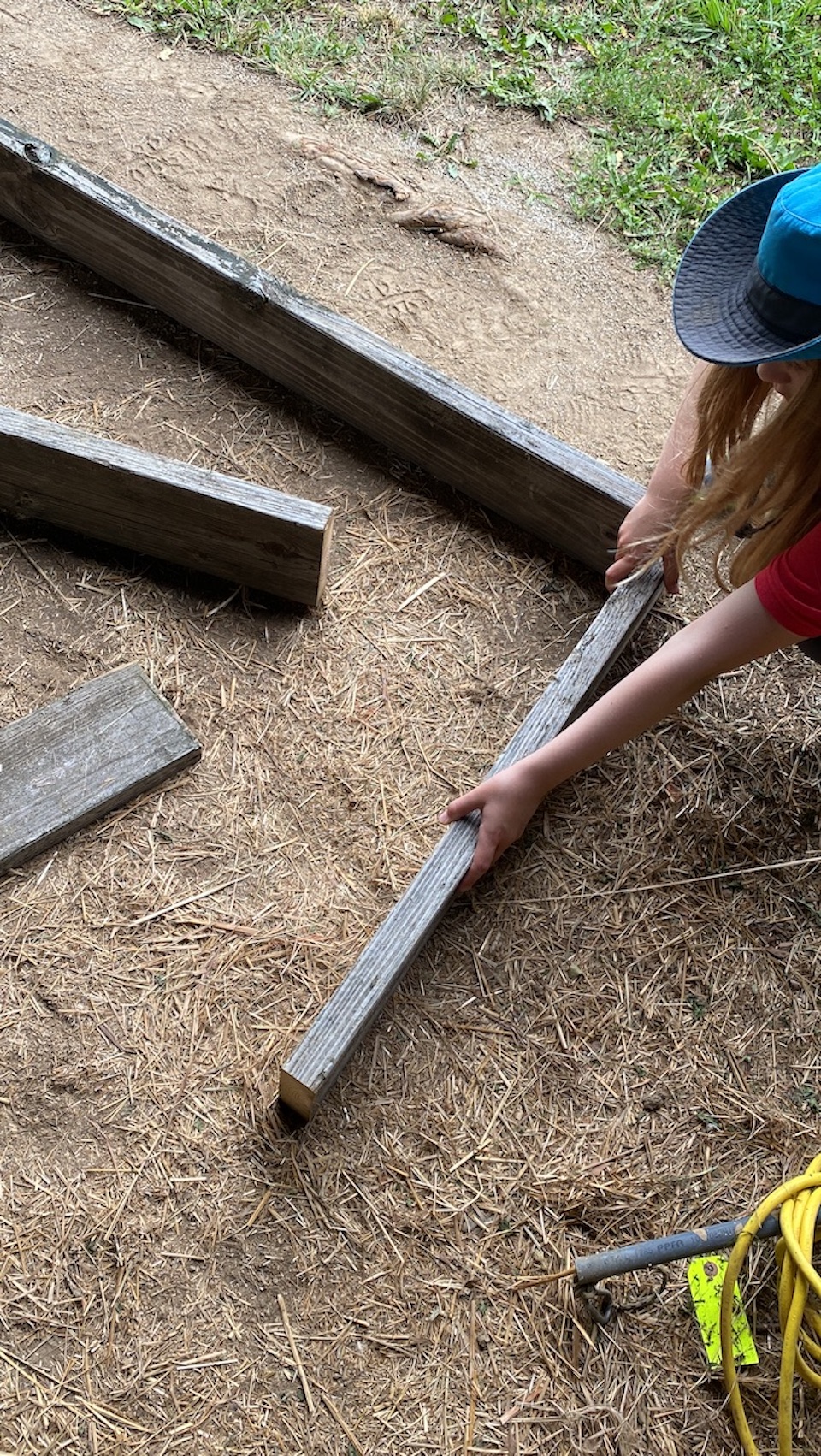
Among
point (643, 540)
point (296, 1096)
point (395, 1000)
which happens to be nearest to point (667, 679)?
point (643, 540)

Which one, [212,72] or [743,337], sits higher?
[743,337]

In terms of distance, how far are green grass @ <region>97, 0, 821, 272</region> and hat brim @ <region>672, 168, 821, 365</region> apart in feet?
5.71

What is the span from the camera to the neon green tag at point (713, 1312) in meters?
1.83

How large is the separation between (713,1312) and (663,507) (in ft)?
5.13

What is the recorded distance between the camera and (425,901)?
200cm

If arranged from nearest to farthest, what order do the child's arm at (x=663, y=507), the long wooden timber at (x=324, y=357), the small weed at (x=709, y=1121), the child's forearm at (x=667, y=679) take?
the child's forearm at (x=667, y=679), the small weed at (x=709, y=1121), the child's arm at (x=663, y=507), the long wooden timber at (x=324, y=357)

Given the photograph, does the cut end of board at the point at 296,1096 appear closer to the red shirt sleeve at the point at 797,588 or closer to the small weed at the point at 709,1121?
the small weed at the point at 709,1121

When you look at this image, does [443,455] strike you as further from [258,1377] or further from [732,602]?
[258,1377]

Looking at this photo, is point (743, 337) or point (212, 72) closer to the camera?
point (743, 337)

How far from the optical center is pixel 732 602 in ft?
6.41

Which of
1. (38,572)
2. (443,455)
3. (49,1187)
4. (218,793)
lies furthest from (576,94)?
(49,1187)

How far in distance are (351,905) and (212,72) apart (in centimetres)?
309

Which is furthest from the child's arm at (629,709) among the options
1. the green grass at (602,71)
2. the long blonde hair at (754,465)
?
the green grass at (602,71)

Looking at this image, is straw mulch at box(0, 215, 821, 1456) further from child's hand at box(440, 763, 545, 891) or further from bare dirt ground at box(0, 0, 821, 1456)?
child's hand at box(440, 763, 545, 891)
